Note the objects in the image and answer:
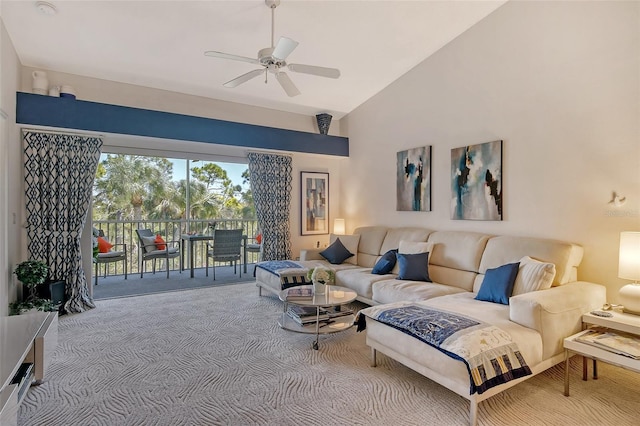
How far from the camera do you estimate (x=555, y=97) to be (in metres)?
3.31

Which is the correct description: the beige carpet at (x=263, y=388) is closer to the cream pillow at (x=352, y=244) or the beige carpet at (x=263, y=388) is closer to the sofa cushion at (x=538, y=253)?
the sofa cushion at (x=538, y=253)

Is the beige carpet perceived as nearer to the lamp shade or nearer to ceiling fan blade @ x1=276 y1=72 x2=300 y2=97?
the lamp shade

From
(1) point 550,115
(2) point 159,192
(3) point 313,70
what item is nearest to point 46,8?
(3) point 313,70

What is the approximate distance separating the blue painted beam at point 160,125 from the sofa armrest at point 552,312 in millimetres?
4224

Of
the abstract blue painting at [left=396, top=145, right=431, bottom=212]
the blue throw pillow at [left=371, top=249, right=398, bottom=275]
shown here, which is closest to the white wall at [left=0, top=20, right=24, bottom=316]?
the blue throw pillow at [left=371, top=249, right=398, bottom=275]

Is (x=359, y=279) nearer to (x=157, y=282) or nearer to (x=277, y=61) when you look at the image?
(x=277, y=61)

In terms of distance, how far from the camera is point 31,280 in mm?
3520

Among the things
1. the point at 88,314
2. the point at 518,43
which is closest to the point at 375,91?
the point at 518,43

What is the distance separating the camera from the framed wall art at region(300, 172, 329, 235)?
244 inches

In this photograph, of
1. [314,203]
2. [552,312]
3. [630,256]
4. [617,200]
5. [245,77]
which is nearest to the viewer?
[552,312]

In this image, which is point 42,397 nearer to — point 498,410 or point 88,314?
point 88,314

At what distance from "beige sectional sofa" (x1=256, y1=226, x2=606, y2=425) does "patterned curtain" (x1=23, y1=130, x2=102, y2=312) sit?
7.75 ft

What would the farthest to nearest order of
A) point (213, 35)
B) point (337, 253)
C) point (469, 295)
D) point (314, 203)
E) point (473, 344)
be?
1. point (314, 203)
2. point (337, 253)
3. point (213, 35)
4. point (469, 295)
5. point (473, 344)

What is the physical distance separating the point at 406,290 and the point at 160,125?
3952 millimetres
